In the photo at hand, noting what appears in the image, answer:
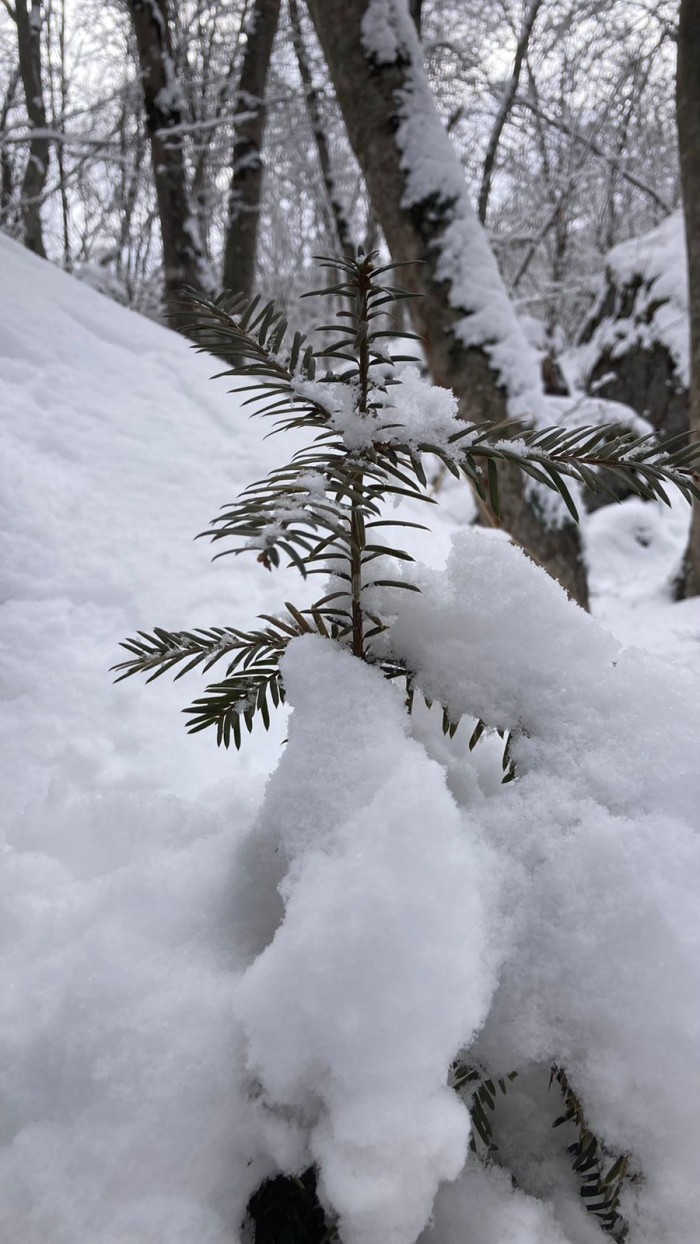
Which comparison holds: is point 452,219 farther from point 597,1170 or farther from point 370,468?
point 597,1170

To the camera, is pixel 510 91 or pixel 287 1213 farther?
pixel 510 91

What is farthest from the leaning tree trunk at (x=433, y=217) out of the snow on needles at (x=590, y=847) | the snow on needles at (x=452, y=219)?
the snow on needles at (x=590, y=847)

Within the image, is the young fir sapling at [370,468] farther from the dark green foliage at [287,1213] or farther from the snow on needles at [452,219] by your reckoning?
the snow on needles at [452,219]

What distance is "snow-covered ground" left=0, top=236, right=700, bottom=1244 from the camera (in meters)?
0.47

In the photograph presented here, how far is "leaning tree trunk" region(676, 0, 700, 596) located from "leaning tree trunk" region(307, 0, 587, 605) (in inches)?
36.2

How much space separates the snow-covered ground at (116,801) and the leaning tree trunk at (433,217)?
0.79 meters

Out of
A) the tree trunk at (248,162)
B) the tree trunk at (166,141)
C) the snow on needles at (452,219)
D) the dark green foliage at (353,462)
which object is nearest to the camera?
the dark green foliage at (353,462)

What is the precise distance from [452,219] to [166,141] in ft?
8.87

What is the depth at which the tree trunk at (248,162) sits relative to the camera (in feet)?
16.2

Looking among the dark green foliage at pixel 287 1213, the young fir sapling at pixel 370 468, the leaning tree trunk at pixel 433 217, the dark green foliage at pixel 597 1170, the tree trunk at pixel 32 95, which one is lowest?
the dark green foliage at pixel 287 1213

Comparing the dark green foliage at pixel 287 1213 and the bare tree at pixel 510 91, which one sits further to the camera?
the bare tree at pixel 510 91

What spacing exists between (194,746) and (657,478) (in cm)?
79

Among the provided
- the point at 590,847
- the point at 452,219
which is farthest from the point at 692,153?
the point at 590,847

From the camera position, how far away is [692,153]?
2.96 meters
